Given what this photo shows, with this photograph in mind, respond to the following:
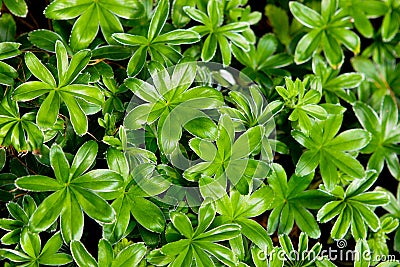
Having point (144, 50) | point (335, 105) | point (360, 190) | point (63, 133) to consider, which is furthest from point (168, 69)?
point (360, 190)

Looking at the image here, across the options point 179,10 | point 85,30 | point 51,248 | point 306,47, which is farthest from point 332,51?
point 51,248

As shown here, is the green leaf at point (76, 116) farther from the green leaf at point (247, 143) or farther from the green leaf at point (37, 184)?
the green leaf at point (247, 143)

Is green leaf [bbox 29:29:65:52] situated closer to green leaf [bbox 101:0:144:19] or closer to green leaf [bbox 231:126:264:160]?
green leaf [bbox 101:0:144:19]

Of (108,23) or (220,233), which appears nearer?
(220,233)

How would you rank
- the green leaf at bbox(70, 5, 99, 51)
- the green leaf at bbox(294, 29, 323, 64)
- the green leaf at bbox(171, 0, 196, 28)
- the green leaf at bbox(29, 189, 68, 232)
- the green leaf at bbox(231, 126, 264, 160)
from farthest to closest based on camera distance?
the green leaf at bbox(294, 29, 323, 64)
the green leaf at bbox(171, 0, 196, 28)
the green leaf at bbox(70, 5, 99, 51)
the green leaf at bbox(231, 126, 264, 160)
the green leaf at bbox(29, 189, 68, 232)

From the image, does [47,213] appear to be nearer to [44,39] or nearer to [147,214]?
[147,214]

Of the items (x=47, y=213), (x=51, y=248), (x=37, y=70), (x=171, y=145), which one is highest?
(x=37, y=70)

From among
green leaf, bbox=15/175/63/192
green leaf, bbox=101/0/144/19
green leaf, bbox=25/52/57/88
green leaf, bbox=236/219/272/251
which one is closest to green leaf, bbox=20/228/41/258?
green leaf, bbox=15/175/63/192

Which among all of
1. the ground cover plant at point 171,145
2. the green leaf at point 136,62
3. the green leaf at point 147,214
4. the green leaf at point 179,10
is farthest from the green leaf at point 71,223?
the green leaf at point 179,10

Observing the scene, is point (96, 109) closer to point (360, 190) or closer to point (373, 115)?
point (360, 190)
